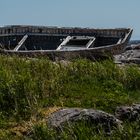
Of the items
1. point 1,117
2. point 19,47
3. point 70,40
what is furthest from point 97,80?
point 70,40

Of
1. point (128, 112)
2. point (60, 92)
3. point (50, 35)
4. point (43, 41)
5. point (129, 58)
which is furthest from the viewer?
point (50, 35)

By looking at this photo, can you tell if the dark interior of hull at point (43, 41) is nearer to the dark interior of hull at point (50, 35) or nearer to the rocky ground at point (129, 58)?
the dark interior of hull at point (50, 35)

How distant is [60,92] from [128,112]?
2808 mm

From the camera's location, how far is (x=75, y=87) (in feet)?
46.8

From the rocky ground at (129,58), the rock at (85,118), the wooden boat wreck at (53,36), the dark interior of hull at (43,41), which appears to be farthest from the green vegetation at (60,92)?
the dark interior of hull at (43,41)

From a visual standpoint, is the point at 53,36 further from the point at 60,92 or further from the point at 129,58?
the point at 60,92

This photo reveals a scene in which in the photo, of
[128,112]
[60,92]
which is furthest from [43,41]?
[128,112]

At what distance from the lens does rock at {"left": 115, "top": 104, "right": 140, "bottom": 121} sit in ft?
35.8

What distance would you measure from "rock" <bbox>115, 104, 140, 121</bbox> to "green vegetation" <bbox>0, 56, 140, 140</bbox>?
614 mm

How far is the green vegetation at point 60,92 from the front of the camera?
30.8 feet

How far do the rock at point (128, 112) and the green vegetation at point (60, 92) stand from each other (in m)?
0.61

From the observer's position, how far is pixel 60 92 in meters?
13.4

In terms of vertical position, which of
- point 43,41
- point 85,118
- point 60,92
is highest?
point 85,118

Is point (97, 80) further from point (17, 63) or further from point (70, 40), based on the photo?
point (70, 40)
